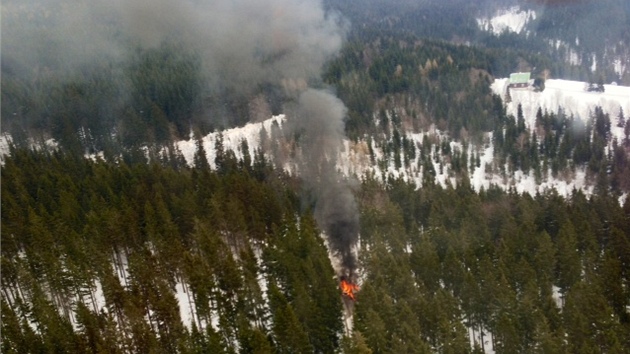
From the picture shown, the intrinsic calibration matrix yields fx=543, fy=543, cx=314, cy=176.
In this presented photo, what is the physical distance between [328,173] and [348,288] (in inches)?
800

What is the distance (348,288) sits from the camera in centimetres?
4797

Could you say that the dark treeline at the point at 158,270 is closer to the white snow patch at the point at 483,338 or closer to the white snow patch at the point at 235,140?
the white snow patch at the point at 483,338

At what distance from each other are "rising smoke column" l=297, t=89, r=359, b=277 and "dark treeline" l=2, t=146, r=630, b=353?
2.09 m

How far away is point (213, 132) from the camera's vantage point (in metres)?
116

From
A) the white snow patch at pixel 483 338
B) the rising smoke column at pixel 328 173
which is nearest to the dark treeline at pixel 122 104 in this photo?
the rising smoke column at pixel 328 173

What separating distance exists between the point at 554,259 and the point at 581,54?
17582cm

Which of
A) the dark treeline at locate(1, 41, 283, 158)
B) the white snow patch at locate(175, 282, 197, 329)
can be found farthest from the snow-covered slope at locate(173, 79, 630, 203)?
the white snow patch at locate(175, 282, 197, 329)

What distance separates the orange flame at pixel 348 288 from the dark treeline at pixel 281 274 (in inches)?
72.5

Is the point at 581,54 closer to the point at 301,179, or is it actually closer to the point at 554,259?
the point at 301,179

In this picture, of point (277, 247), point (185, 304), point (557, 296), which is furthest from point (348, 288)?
point (557, 296)

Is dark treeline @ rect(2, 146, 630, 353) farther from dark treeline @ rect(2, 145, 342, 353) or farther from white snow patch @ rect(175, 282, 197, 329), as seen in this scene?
white snow patch @ rect(175, 282, 197, 329)

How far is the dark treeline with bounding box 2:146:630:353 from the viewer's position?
3775 cm

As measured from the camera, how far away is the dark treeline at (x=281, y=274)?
124ft

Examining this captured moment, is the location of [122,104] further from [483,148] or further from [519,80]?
[519,80]
